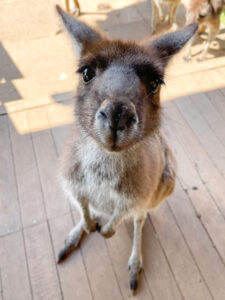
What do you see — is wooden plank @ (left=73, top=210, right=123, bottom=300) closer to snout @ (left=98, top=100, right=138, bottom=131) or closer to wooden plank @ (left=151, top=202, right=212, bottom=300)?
wooden plank @ (left=151, top=202, right=212, bottom=300)

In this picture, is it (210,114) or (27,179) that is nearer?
(27,179)

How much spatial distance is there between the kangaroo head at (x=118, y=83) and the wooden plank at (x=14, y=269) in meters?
1.37

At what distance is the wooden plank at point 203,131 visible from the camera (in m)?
2.77

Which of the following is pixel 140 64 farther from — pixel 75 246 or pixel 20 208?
pixel 20 208

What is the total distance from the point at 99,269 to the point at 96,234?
0.30 meters

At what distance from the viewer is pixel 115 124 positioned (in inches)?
40.9

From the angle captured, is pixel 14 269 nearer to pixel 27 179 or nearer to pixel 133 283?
pixel 27 179

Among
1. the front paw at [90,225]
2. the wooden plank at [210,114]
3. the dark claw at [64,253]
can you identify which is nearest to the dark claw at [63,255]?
the dark claw at [64,253]

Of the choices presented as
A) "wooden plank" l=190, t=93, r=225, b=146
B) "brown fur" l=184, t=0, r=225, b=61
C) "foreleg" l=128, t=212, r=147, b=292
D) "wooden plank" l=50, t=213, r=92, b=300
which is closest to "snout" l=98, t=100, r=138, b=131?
"foreleg" l=128, t=212, r=147, b=292

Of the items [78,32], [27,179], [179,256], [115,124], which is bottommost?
[179,256]


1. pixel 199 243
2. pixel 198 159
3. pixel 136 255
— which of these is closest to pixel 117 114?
pixel 136 255

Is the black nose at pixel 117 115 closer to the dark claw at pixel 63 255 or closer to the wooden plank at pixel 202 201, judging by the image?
the dark claw at pixel 63 255

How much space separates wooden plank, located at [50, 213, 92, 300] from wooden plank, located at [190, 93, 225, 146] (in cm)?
195

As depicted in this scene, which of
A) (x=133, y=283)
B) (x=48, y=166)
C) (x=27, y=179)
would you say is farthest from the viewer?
(x=48, y=166)
